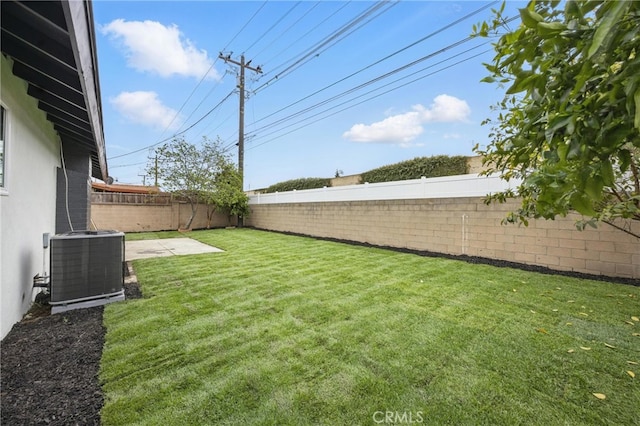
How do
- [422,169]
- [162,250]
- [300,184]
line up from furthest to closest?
[300,184], [422,169], [162,250]

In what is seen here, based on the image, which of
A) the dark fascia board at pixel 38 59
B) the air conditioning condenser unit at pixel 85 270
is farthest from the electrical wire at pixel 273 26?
the air conditioning condenser unit at pixel 85 270

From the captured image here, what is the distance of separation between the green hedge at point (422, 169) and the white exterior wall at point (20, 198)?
8.53 meters

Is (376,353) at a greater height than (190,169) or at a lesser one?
lesser

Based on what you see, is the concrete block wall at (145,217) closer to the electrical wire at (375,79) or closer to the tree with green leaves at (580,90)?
the electrical wire at (375,79)

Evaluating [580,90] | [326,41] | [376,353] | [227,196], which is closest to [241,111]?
[227,196]

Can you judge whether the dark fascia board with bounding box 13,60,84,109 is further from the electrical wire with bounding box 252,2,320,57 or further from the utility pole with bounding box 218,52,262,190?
the utility pole with bounding box 218,52,262,190

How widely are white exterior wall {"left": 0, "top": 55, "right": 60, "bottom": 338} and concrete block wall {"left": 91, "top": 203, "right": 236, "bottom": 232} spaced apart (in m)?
10.6

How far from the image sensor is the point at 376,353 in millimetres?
2625

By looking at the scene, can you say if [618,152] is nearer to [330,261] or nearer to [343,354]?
[343,354]

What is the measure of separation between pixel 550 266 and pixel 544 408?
14.2ft

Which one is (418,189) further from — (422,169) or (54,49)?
(54,49)

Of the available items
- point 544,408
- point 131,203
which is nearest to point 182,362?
point 544,408

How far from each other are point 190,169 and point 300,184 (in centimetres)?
555

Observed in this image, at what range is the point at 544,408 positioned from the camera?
76.0 inches
